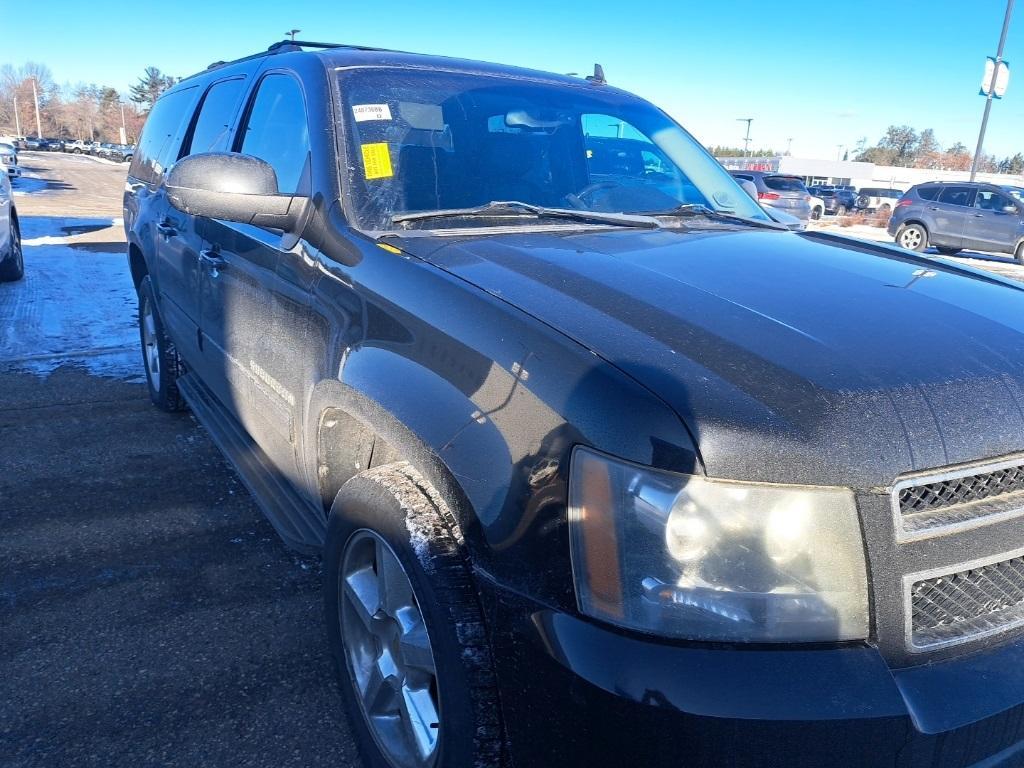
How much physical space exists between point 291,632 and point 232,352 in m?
1.09

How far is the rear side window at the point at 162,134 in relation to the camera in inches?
173

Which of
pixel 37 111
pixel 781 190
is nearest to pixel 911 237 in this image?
pixel 781 190

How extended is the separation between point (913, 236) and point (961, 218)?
1.13 meters

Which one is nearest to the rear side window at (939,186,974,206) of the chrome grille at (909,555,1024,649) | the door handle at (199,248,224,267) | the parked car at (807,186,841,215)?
the parked car at (807,186,841,215)

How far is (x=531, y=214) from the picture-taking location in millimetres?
2578

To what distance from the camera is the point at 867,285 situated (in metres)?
2.11

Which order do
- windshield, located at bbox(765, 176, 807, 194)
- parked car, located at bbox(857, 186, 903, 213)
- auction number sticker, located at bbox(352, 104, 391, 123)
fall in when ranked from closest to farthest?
auction number sticker, located at bbox(352, 104, 391, 123)
windshield, located at bbox(765, 176, 807, 194)
parked car, located at bbox(857, 186, 903, 213)

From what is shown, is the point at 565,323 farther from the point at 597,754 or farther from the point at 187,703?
the point at 187,703

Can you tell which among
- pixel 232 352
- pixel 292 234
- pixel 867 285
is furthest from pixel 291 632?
pixel 867 285

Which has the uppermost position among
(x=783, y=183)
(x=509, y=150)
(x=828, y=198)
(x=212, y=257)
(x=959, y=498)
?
(x=509, y=150)

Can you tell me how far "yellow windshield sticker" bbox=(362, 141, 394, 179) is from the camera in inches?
97.6

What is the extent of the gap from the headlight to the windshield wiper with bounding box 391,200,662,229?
1309 mm

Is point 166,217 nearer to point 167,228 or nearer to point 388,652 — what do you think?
point 167,228

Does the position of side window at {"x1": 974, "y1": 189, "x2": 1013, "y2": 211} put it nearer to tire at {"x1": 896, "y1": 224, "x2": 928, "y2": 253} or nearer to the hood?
tire at {"x1": 896, "y1": 224, "x2": 928, "y2": 253}
